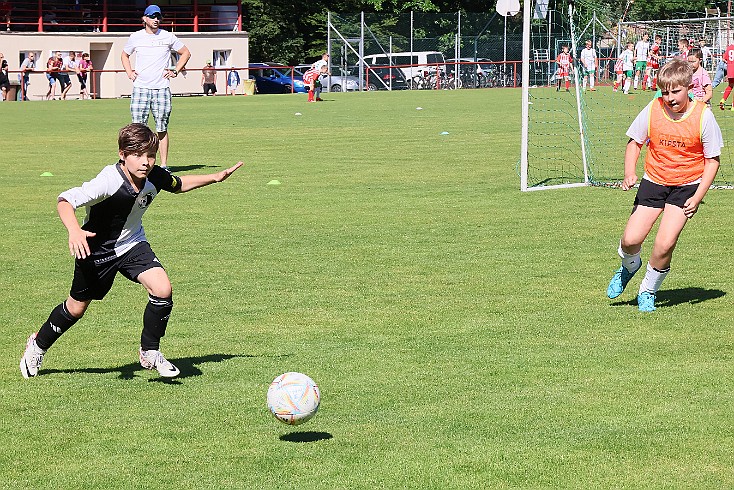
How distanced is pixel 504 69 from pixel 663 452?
160 ft

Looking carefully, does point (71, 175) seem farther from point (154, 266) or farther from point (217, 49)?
point (217, 49)

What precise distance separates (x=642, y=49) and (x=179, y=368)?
2510 cm

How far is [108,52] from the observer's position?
54219mm

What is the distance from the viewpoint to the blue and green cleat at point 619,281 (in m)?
8.36

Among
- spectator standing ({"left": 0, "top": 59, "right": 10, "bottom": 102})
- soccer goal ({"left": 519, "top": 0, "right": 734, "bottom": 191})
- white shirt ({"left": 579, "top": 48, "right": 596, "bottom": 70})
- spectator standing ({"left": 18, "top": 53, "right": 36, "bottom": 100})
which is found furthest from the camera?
spectator standing ({"left": 18, "top": 53, "right": 36, "bottom": 100})

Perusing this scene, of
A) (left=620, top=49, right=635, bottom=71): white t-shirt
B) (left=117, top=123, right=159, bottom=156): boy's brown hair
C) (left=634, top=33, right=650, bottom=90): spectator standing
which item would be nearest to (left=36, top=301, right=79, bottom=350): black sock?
(left=117, top=123, right=159, bottom=156): boy's brown hair

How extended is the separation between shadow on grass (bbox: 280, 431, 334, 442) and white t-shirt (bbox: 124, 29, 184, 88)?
10963mm

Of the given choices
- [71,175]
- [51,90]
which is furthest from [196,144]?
[51,90]

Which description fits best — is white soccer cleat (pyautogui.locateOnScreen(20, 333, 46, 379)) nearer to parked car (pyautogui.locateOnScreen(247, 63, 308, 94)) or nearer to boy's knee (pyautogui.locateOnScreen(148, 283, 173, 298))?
boy's knee (pyautogui.locateOnScreen(148, 283, 173, 298))

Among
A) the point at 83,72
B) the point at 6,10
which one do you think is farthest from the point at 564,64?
the point at 6,10

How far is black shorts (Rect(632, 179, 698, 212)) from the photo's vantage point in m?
8.12

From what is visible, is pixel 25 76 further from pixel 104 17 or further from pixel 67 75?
pixel 104 17

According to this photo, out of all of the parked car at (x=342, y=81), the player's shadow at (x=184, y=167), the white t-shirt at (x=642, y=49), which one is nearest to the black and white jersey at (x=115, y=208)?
the player's shadow at (x=184, y=167)

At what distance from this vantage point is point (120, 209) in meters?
6.40
